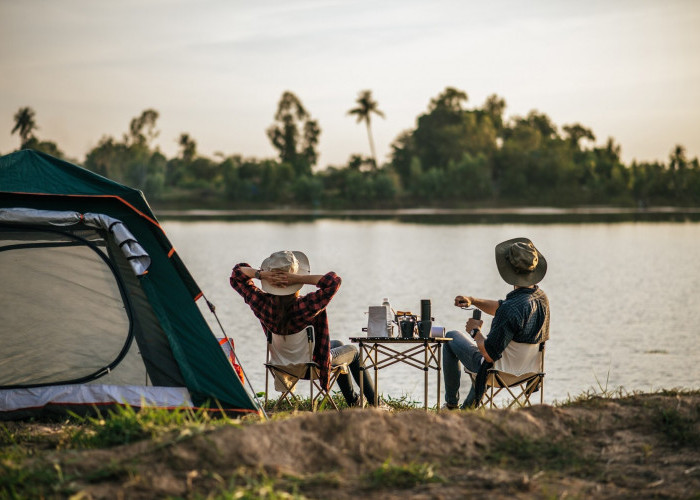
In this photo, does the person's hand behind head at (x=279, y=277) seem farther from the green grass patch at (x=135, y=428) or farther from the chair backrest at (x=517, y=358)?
the green grass patch at (x=135, y=428)

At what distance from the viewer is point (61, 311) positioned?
529 cm

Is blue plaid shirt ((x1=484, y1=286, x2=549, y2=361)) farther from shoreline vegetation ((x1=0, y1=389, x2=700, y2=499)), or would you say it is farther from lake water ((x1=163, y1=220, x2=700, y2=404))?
lake water ((x1=163, y1=220, x2=700, y2=404))

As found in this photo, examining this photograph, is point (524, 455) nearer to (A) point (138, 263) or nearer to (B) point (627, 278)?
(A) point (138, 263)

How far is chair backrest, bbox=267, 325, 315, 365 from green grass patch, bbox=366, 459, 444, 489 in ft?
6.87

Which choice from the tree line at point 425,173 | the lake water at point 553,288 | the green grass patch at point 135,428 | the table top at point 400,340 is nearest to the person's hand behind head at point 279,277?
the table top at point 400,340

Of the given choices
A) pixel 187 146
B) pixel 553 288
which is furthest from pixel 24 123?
pixel 553 288

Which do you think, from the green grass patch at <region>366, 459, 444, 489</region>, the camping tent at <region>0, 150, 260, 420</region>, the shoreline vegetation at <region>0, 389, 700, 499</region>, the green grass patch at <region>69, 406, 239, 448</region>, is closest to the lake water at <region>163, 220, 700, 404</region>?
the shoreline vegetation at <region>0, 389, 700, 499</region>

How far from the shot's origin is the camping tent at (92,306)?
4.95 m

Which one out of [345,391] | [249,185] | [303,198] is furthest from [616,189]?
[345,391]

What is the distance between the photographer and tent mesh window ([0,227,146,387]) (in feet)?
16.8

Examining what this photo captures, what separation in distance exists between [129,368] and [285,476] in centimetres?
208

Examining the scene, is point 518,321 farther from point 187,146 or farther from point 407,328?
point 187,146

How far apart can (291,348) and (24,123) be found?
2968 inches

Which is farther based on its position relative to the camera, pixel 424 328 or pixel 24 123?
pixel 24 123
